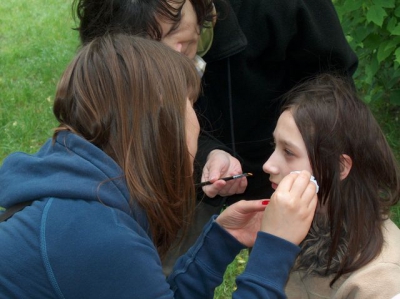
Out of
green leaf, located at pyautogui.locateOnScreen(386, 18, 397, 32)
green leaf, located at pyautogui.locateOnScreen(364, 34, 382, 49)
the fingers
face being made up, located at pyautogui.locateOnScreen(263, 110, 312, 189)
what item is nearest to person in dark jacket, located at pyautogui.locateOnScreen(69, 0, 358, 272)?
face being made up, located at pyautogui.locateOnScreen(263, 110, 312, 189)

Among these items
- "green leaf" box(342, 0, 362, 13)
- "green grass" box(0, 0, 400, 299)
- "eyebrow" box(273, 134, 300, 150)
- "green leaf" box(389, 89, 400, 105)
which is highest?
"green leaf" box(342, 0, 362, 13)

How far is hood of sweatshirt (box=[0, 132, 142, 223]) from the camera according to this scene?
137 centimetres

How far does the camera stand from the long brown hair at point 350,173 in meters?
1.96

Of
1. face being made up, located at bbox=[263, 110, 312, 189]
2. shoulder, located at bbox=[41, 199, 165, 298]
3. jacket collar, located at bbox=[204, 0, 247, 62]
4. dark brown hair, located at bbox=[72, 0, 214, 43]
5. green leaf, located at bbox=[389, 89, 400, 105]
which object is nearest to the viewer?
shoulder, located at bbox=[41, 199, 165, 298]

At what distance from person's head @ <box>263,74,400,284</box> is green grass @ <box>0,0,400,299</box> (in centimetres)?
130

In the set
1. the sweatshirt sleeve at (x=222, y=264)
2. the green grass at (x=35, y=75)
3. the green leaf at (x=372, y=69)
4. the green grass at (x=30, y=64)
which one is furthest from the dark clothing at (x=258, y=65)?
the green grass at (x=30, y=64)

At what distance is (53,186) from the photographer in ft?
4.49

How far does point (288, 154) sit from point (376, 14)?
4.40 ft

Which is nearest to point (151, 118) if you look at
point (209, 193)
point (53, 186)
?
point (53, 186)

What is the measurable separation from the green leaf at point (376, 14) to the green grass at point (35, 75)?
1173 mm

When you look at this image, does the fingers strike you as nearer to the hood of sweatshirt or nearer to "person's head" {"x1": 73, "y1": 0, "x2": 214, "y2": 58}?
the hood of sweatshirt

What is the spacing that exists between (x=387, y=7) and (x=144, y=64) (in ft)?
6.47

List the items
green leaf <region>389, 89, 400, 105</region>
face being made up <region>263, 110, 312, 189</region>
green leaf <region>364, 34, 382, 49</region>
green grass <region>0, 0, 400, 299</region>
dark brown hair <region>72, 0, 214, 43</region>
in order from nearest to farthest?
dark brown hair <region>72, 0, 214, 43</region> → face being made up <region>263, 110, 312, 189</region> → green leaf <region>364, 34, 382, 49</region> → green leaf <region>389, 89, 400, 105</region> → green grass <region>0, 0, 400, 299</region>

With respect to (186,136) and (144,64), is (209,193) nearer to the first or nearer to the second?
(186,136)
